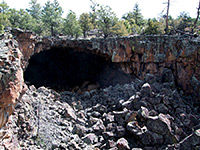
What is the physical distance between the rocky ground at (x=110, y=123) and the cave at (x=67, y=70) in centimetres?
911

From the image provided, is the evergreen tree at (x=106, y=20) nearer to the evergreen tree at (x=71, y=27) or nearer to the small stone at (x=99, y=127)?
the evergreen tree at (x=71, y=27)

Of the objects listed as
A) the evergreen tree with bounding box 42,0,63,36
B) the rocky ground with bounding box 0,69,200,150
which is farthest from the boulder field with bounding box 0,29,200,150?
the evergreen tree with bounding box 42,0,63,36

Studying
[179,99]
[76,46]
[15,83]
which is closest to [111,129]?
[179,99]

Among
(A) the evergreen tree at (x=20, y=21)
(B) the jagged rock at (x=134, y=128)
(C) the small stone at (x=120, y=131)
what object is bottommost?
(C) the small stone at (x=120, y=131)

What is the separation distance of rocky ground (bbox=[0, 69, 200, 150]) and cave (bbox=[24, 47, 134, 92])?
911 centimetres

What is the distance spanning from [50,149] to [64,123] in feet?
9.47

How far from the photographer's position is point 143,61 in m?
22.2

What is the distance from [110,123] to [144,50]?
35.3ft

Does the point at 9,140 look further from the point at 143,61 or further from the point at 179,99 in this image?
the point at 143,61

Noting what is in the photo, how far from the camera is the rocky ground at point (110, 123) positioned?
1184cm

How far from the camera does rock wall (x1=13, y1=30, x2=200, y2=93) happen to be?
1892 cm

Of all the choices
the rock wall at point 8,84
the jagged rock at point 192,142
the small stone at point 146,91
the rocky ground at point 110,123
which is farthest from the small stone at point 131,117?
the rock wall at point 8,84

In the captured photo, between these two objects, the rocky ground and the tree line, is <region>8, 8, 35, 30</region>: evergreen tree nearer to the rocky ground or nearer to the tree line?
the tree line

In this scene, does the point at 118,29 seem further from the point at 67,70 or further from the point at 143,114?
the point at 143,114
